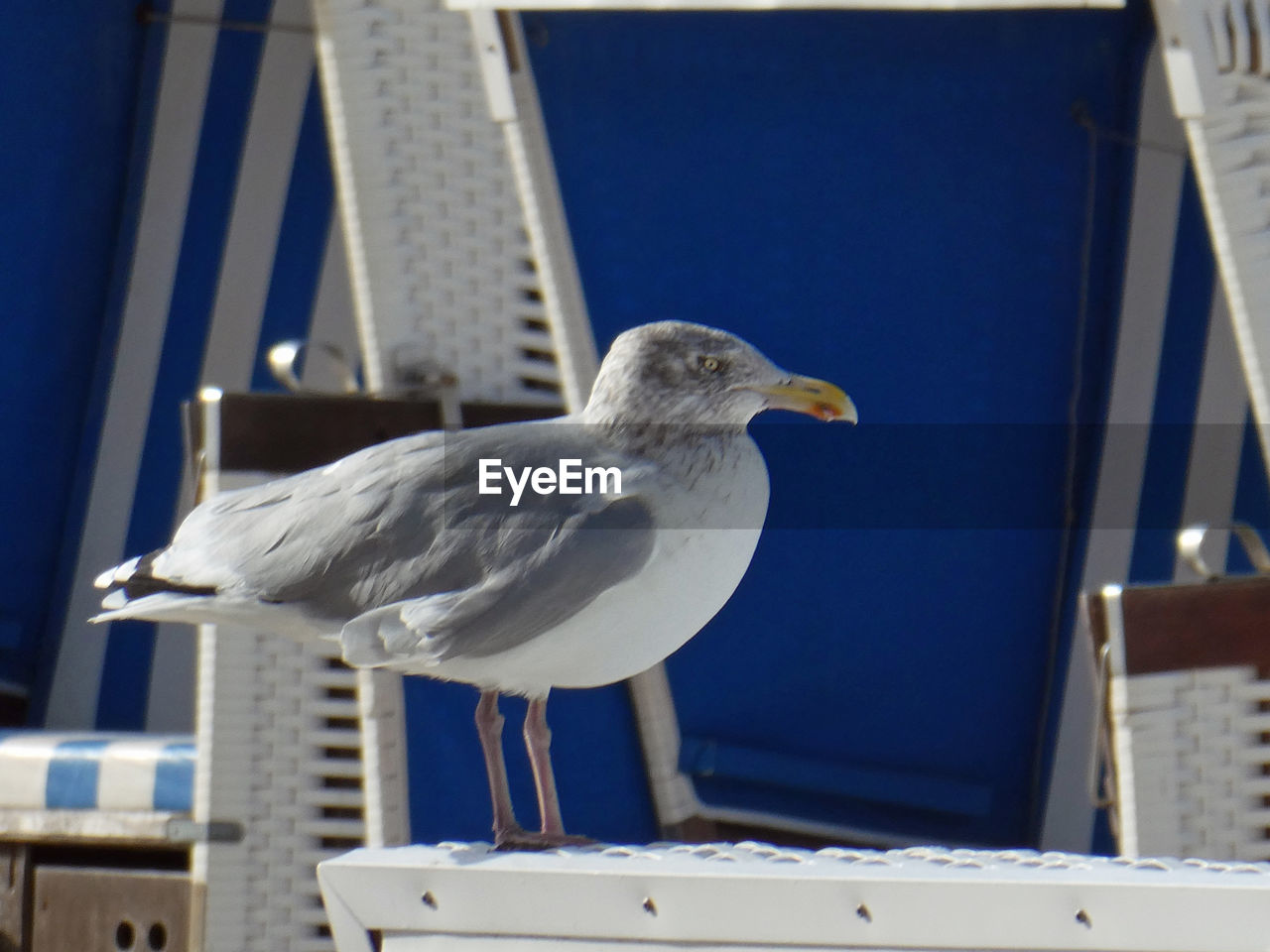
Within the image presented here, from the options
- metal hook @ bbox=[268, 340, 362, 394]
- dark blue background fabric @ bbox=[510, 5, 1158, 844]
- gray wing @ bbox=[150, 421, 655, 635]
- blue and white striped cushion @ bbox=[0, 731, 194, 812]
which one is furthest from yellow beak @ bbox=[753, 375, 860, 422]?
blue and white striped cushion @ bbox=[0, 731, 194, 812]

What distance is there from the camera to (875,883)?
145 cm

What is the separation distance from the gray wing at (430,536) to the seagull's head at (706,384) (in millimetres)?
68

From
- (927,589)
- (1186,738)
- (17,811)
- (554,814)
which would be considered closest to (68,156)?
(17,811)

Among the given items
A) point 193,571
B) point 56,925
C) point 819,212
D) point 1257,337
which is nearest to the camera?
point 193,571

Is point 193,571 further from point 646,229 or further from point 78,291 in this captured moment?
point 78,291

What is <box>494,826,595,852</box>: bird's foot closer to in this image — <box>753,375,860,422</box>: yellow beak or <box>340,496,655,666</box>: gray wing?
<box>340,496,655,666</box>: gray wing

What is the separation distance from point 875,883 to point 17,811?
1746mm

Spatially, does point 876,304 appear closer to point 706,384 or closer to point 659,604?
point 706,384

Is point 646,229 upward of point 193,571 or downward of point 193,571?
upward

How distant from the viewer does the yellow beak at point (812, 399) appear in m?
1.78

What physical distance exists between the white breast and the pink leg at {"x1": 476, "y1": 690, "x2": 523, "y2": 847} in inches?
3.6

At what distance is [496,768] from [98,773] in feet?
3.58

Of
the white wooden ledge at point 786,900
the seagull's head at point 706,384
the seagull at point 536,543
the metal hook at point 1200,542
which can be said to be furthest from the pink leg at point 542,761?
the metal hook at point 1200,542

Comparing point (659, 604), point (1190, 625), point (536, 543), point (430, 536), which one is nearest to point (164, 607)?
point (430, 536)
